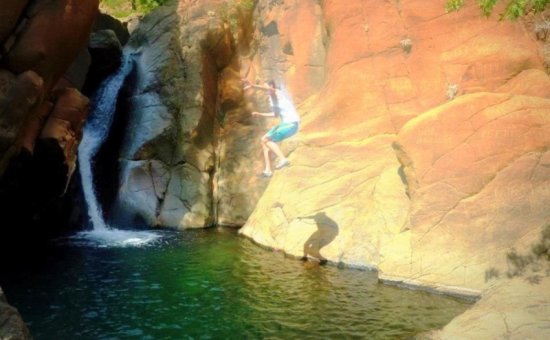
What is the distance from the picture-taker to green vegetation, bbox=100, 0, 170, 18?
34706 millimetres

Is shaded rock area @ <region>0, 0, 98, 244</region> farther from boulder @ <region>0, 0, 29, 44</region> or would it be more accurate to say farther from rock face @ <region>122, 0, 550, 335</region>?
rock face @ <region>122, 0, 550, 335</region>

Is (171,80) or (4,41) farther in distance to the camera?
(171,80)

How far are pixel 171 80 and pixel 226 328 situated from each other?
51.5ft

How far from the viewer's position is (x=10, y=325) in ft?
20.7

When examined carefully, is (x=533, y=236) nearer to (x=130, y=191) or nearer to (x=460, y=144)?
(x=460, y=144)

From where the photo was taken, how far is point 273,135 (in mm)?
14469

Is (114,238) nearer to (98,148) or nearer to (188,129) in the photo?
(98,148)

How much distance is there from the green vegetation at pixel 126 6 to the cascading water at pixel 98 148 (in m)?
11.0

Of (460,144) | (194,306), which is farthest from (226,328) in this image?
(460,144)

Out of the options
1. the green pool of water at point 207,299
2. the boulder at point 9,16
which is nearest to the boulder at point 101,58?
the boulder at point 9,16

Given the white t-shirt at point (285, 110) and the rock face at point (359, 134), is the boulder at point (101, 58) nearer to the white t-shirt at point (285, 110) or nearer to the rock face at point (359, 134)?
the rock face at point (359, 134)

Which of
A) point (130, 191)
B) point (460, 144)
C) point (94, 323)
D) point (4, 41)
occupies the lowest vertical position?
point (94, 323)

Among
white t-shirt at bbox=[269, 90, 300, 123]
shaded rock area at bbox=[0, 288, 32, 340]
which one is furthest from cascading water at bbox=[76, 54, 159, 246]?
shaded rock area at bbox=[0, 288, 32, 340]

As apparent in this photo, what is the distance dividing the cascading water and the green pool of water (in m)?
2.65
